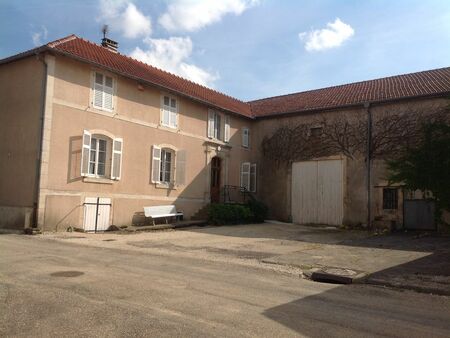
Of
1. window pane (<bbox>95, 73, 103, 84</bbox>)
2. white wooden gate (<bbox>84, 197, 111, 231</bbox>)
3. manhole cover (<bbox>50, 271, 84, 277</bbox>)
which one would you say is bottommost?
manhole cover (<bbox>50, 271, 84, 277</bbox>)

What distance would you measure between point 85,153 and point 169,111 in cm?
491

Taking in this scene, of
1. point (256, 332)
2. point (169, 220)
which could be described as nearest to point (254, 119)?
point (169, 220)

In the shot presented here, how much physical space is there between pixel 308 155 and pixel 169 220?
749cm

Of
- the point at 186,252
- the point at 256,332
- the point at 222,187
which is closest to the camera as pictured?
the point at 256,332

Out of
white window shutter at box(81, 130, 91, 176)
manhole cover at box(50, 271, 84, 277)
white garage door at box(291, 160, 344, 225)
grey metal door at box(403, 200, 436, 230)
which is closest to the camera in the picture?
manhole cover at box(50, 271, 84, 277)

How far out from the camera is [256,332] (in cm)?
444

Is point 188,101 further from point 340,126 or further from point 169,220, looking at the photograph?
point 340,126

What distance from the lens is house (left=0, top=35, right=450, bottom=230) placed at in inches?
593

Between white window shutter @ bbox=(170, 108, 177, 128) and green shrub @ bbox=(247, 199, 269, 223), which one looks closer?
white window shutter @ bbox=(170, 108, 177, 128)

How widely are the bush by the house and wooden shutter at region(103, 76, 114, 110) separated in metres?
6.53

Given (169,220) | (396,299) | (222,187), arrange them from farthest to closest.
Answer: (222,187) → (169,220) → (396,299)

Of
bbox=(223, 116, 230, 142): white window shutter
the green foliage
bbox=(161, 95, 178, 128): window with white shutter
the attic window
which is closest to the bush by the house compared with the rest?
bbox=(223, 116, 230, 142): white window shutter

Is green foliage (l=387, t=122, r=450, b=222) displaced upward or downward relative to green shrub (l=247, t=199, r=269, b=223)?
upward

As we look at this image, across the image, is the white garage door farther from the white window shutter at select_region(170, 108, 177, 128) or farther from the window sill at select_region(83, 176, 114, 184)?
the window sill at select_region(83, 176, 114, 184)
